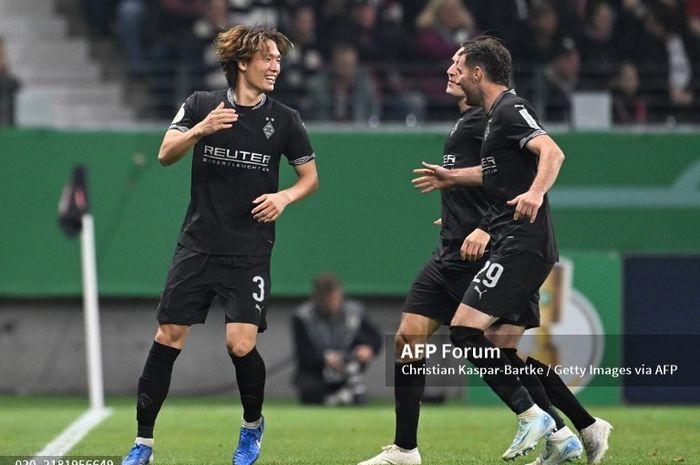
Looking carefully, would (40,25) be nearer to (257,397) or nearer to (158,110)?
(158,110)

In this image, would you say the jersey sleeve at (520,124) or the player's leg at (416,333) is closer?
the jersey sleeve at (520,124)

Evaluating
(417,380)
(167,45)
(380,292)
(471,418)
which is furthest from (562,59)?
(417,380)

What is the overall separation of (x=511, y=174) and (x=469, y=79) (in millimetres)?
595

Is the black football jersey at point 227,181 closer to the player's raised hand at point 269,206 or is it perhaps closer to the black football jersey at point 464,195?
the player's raised hand at point 269,206

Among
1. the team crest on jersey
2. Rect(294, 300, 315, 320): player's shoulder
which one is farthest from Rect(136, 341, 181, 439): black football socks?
Rect(294, 300, 315, 320): player's shoulder

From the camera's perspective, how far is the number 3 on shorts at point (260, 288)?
8.07 m

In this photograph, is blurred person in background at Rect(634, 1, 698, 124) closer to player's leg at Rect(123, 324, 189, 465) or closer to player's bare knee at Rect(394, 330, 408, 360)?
player's bare knee at Rect(394, 330, 408, 360)

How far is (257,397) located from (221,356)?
773cm

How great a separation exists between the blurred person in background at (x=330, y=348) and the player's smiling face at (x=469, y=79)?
261 inches

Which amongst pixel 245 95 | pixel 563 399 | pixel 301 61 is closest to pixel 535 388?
pixel 563 399

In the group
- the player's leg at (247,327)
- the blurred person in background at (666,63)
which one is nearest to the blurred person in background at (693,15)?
the blurred person in background at (666,63)

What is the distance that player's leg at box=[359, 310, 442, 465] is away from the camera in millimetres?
8266

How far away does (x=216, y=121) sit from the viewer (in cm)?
781

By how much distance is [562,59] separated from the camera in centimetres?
1659
